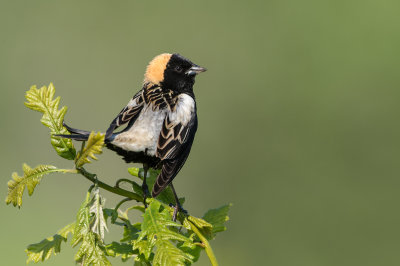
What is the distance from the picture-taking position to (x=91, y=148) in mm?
1178

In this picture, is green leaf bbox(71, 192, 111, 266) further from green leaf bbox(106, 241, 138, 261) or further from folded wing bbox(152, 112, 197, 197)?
folded wing bbox(152, 112, 197, 197)

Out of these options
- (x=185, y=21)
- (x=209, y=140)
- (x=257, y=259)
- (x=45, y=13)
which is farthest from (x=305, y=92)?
(x=45, y=13)

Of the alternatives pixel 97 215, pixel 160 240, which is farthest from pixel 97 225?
pixel 160 240

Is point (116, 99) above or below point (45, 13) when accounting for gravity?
below

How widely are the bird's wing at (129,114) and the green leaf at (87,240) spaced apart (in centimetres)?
68

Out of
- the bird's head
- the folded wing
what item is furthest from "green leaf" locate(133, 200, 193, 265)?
Answer: the bird's head

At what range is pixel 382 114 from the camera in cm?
700

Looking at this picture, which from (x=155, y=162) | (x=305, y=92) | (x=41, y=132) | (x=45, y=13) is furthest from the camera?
(x=45, y=13)

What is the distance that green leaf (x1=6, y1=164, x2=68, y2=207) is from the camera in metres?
1.22

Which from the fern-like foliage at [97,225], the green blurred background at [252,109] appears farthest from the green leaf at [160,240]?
the green blurred background at [252,109]

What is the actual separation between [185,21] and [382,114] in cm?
325

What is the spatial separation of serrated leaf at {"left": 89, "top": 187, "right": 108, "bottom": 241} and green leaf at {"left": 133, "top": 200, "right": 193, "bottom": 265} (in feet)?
0.25

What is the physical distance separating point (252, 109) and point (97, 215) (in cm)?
592

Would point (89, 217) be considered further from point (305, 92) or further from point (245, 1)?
point (245, 1)
